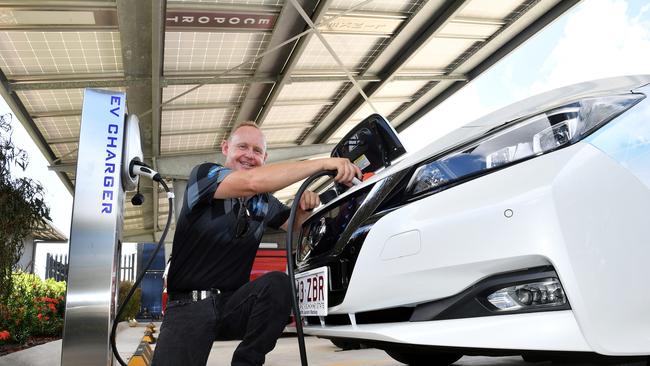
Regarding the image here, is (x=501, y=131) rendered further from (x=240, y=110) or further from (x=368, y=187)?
(x=240, y=110)

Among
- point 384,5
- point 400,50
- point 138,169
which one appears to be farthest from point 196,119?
point 138,169

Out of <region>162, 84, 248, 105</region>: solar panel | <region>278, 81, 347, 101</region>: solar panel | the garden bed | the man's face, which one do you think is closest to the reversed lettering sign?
<region>162, 84, 248, 105</region>: solar panel

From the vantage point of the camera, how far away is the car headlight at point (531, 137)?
1.44 meters

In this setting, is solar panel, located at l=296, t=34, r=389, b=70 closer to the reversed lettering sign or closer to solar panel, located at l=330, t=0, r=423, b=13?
solar panel, located at l=330, t=0, r=423, b=13

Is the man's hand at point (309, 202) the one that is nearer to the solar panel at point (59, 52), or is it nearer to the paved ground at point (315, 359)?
the paved ground at point (315, 359)

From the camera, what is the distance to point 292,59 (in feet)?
28.8

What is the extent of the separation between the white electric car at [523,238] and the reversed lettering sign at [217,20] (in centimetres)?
593

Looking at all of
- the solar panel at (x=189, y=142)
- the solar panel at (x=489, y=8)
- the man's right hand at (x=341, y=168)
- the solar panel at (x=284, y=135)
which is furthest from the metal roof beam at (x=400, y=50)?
the man's right hand at (x=341, y=168)

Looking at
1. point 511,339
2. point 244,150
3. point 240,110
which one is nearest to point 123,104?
point 244,150

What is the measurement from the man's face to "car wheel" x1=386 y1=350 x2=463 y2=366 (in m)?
1.17

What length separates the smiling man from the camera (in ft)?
6.40

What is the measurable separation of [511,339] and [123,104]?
63.4 inches

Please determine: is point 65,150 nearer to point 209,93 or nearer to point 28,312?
point 209,93

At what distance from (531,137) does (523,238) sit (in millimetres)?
293
